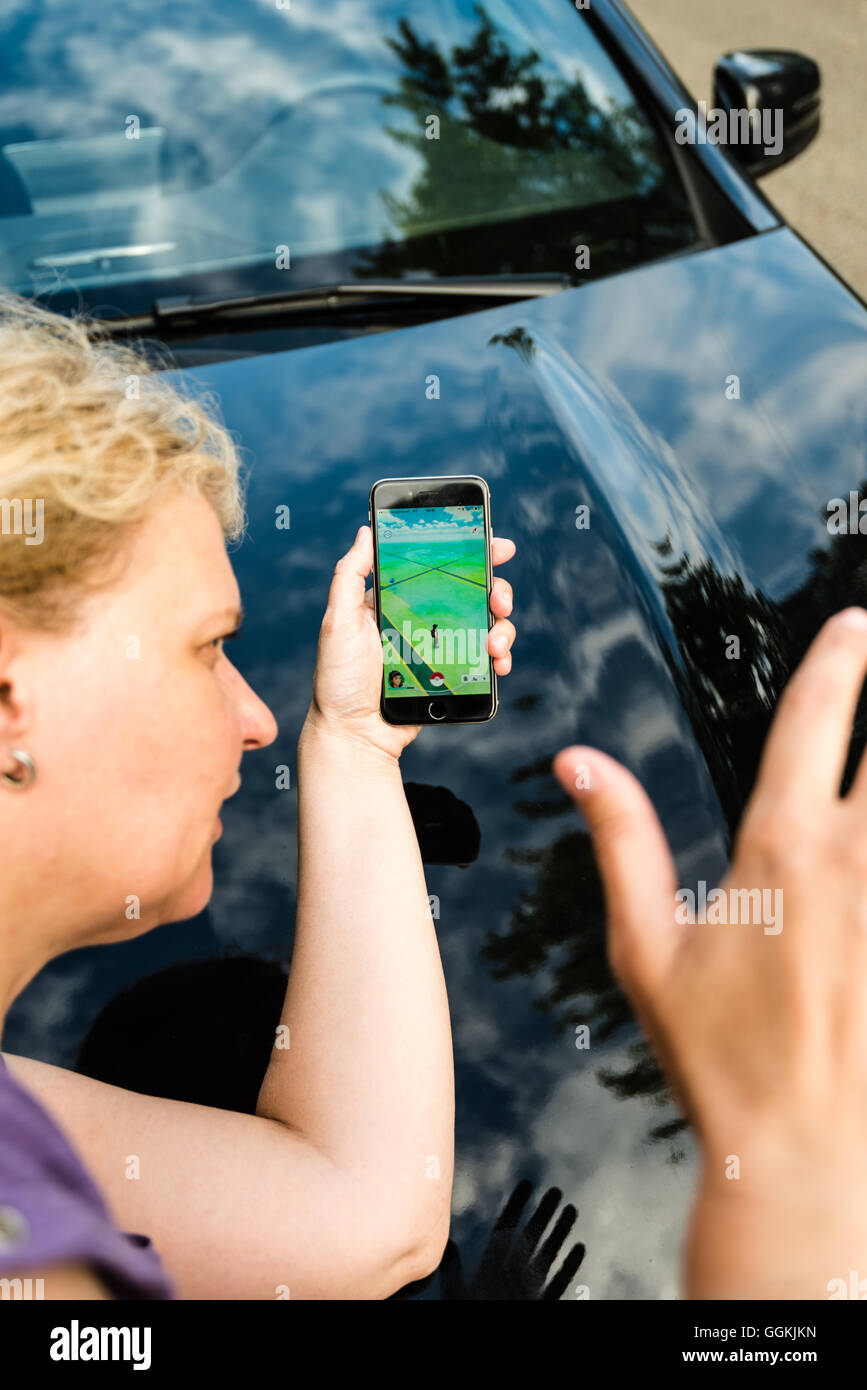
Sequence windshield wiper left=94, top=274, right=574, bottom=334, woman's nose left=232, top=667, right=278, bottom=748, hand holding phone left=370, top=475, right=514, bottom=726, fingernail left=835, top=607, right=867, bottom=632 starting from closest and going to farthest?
1. fingernail left=835, top=607, right=867, bottom=632
2. woman's nose left=232, top=667, right=278, bottom=748
3. hand holding phone left=370, top=475, right=514, bottom=726
4. windshield wiper left=94, top=274, right=574, bottom=334

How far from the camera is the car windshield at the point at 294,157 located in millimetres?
1965

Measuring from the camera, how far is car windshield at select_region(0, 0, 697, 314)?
196 cm

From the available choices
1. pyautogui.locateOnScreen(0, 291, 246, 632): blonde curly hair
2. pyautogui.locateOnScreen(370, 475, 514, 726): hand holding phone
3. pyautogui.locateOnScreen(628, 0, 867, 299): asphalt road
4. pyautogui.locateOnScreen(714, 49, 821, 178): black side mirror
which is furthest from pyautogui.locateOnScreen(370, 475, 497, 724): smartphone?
pyautogui.locateOnScreen(628, 0, 867, 299): asphalt road

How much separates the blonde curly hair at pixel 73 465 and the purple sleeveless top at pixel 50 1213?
0.45 meters

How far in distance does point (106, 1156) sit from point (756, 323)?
1.60 metres

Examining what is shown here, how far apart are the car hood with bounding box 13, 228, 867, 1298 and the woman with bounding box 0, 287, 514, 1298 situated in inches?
2.1

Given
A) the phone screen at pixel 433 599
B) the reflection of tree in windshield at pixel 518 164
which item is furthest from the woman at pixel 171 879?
the reflection of tree in windshield at pixel 518 164

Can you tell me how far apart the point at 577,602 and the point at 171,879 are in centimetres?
66

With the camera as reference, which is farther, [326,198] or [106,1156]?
[326,198]

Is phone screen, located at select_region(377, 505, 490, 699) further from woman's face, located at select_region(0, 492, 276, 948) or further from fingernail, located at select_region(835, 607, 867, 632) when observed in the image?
fingernail, located at select_region(835, 607, 867, 632)

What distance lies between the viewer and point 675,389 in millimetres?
1733

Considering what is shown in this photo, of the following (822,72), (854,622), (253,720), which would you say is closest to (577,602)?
(253,720)
